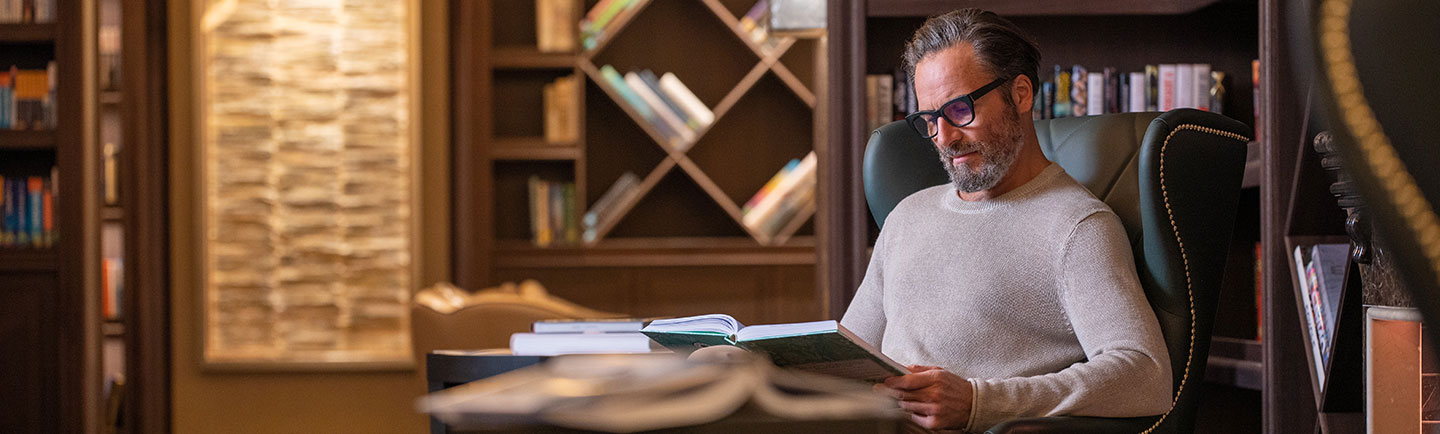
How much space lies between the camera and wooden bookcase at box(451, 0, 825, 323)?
4199mm

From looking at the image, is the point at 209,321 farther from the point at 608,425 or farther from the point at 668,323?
the point at 608,425

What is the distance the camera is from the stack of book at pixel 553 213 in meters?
4.23

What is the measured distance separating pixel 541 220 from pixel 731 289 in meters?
0.71

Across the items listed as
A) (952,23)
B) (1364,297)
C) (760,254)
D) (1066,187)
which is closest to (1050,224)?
(1066,187)

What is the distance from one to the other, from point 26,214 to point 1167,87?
11.7ft

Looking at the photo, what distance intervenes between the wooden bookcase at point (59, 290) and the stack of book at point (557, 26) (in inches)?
57.6

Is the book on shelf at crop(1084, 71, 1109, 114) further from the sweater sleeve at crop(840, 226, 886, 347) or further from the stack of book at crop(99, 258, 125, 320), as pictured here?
the stack of book at crop(99, 258, 125, 320)

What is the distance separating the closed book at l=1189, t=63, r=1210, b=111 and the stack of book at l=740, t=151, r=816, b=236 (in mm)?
1810

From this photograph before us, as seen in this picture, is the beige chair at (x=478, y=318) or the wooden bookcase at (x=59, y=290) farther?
the wooden bookcase at (x=59, y=290)

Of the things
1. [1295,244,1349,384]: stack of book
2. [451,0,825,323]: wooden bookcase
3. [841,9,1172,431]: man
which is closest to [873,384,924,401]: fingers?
[841,9,1172,431]: man

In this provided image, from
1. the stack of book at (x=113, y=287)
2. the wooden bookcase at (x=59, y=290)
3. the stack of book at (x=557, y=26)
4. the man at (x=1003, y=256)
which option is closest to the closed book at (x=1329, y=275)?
the man at (x=1003, y=256)

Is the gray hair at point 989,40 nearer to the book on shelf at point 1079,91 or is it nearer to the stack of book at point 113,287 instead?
the book on shelf at point 1079,91

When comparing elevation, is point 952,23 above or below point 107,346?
above

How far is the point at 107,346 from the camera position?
475cm
